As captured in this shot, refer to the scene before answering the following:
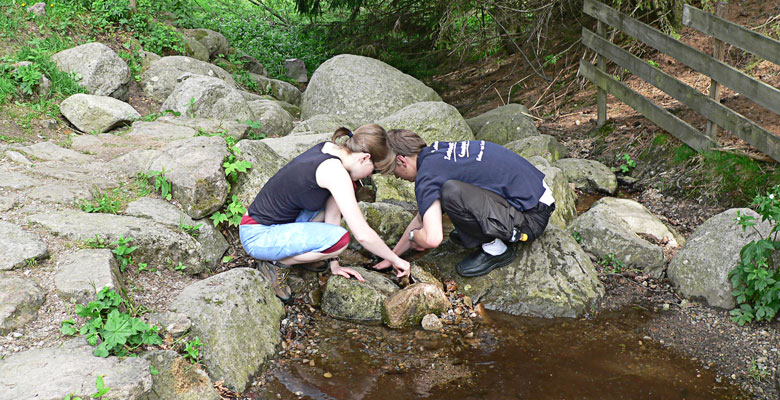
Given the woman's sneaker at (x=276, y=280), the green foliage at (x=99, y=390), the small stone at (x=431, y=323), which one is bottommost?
the small stone at (x=431, y=323)

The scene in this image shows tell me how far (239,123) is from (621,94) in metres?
4.36

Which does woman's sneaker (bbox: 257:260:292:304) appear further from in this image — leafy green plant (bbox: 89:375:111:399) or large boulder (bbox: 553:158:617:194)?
large boulder (bbox: 553:158:617:194)

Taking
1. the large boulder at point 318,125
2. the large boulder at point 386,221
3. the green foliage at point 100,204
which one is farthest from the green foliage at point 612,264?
the green foliage at point 100,204

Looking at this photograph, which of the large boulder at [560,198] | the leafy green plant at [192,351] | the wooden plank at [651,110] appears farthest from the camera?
the wooden plank at [651,110]

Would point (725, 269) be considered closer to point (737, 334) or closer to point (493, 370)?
point (737, 334)

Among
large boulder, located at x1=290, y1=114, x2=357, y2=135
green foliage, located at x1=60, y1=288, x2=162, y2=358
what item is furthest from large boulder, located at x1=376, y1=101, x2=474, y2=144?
green foliage, located at x1=60, y1=288, x2=162, y2=358

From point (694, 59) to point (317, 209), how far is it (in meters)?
4.02

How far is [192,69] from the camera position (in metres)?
8.12

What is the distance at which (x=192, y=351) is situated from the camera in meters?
3.05

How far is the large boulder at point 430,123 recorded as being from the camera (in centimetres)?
626

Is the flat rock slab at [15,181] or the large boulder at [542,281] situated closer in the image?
the large boulder at [542,281]

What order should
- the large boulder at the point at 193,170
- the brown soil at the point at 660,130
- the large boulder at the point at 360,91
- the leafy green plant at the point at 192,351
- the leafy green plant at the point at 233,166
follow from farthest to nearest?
the large boulder at the point at 360,91
the leafy green plant at the point at 233,166
the large boulder at the point at 193,170
the brown soil at the point at 660,130
the leafy green plant at the point at 192,351

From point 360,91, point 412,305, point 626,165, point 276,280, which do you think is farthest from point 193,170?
point 626,165

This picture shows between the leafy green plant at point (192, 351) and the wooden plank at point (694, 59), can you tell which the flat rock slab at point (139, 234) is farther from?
the wooden plank at point (694, 59)
